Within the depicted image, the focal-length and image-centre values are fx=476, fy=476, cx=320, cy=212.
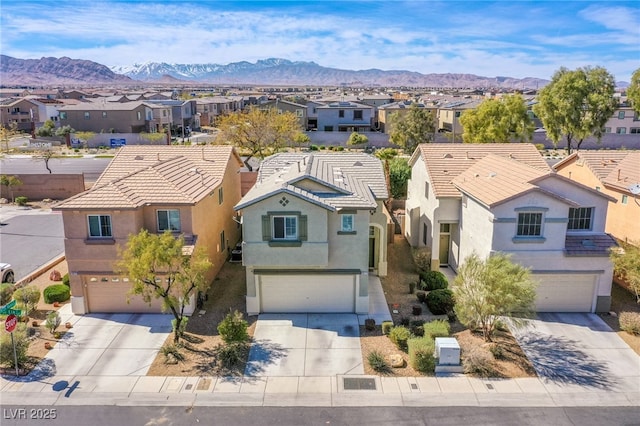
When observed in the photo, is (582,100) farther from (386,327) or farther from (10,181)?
(10,181)

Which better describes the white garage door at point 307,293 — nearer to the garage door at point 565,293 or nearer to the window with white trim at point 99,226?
the window with white trim at point 99,226

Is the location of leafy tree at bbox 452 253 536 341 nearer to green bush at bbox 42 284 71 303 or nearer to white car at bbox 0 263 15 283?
green bush at bbox 42 284 71 303

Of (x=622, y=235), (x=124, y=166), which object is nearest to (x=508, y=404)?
(x=622, y=235)

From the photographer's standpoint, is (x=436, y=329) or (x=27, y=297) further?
(x=27, y=297)

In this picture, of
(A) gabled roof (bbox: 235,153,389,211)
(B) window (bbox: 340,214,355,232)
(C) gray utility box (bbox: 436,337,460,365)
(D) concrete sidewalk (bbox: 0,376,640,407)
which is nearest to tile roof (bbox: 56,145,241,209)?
(A) gabled roof (bbox: 235,153,389,211)

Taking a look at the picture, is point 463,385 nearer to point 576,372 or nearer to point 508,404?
point 508,404

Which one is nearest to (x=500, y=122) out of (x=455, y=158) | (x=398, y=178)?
(x=398, y=178)

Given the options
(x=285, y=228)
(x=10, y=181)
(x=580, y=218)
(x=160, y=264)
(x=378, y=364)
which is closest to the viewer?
(x=378, y=364)
